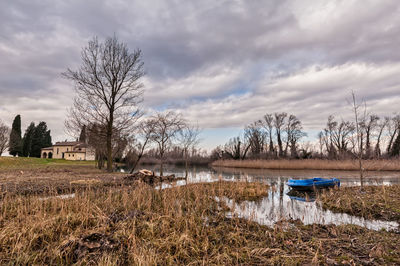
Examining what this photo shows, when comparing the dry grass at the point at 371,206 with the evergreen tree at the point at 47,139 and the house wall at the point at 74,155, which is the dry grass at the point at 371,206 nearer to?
the house wall at the point at 74,155

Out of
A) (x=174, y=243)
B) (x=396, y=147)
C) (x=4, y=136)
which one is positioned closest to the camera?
(x=174, y=243)

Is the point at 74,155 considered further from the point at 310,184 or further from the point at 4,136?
the point at 310,184

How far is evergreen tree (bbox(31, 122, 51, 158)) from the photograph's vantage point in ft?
185

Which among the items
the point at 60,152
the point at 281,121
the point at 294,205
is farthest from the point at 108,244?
the point at 60,152

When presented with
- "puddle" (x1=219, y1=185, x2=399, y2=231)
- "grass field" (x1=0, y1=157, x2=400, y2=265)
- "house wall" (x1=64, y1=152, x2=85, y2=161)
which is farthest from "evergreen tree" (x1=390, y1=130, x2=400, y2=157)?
"house wall" (x1=64, y1=152, x2=85, y2=161)

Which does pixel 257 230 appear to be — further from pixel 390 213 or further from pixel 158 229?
pixel 390 213

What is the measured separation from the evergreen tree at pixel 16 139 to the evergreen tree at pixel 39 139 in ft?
13.1

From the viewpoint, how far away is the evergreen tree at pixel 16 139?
47.9m

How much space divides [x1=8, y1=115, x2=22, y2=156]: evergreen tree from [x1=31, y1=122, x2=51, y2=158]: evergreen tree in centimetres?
400

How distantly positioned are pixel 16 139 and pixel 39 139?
8.99m

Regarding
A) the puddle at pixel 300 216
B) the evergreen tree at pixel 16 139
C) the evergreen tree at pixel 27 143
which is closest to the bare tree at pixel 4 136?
the evergreen tree at pixel 16 139

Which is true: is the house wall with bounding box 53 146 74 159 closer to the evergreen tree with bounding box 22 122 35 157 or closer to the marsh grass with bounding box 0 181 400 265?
the evergreen tree with bounding box 22 122 35 157

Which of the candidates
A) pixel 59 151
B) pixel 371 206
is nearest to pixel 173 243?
pixel 371 206

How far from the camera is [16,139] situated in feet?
160
